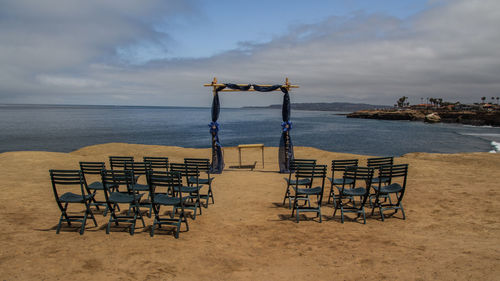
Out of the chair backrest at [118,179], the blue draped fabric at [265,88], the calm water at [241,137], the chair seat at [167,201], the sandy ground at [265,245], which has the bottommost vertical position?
the calm water at [241,137]

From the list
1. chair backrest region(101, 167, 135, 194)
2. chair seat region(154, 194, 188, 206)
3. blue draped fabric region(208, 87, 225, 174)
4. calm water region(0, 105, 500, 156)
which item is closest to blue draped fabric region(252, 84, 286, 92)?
blue draped fabric region(208, 87, 225, 174)

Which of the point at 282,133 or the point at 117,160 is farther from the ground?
the point at 282,133

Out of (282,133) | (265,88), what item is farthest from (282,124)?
(265,88)

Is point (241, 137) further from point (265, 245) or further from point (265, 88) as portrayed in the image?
point (265, 245)

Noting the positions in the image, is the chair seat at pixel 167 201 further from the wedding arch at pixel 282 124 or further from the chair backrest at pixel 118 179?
the wedding arch at pixel 282 124

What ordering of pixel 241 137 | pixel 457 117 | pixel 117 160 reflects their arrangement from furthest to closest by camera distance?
pixel 457 117
pixel 241 137
pixel 117 160

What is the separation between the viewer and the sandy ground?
4.01 m

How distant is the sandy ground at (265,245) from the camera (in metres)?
4.01

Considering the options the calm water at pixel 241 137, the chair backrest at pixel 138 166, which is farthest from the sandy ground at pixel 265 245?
the calm water at pixel 241 137

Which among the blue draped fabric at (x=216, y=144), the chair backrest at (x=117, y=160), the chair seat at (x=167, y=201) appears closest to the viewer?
the chair seat at (x=167, y=201)

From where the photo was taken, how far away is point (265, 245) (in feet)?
16.5

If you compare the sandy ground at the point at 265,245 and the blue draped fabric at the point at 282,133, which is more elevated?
the blue draped fabric at the point at 282,133

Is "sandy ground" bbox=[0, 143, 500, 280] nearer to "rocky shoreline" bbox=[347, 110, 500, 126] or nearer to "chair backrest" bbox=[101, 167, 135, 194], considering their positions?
"chair backrest" bbox=[101, 167, 135, 194]

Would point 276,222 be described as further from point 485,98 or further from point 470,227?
point 485,98
